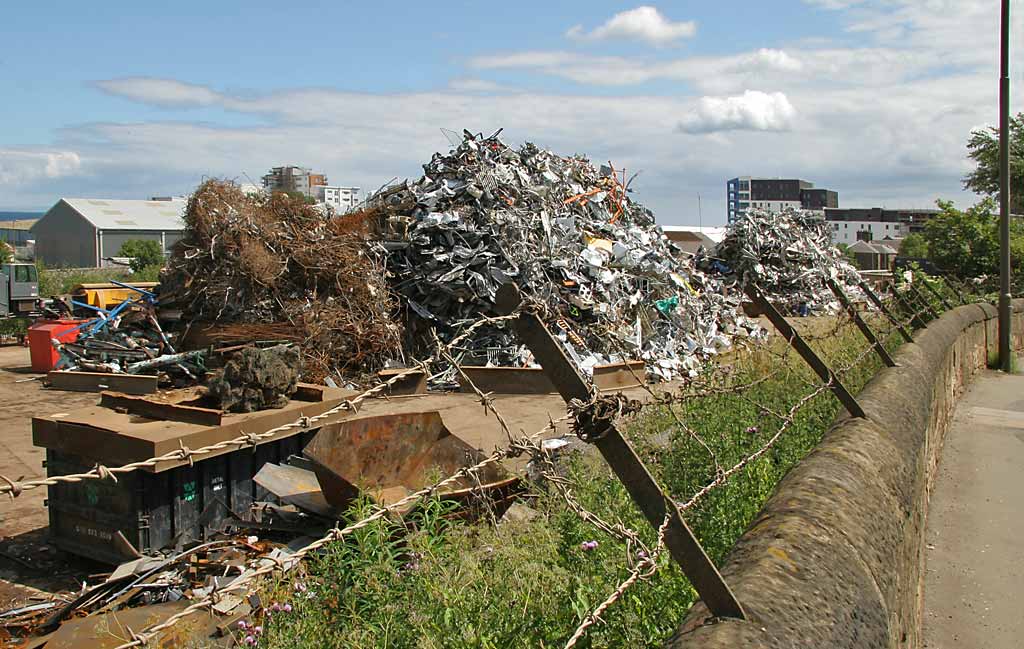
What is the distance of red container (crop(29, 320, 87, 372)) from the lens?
16641mm

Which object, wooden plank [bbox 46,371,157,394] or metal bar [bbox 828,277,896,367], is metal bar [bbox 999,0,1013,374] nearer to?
metal bar [bbox 828,277,896,367]

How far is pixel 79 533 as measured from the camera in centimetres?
587

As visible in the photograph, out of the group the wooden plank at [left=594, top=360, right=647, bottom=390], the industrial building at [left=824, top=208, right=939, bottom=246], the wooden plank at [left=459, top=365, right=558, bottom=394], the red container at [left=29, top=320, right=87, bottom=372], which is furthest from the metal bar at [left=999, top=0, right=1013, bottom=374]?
the industrial building at [left=824, top=208, right=939, bottom=246]

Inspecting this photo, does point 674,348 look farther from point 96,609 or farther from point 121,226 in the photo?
point 121,226

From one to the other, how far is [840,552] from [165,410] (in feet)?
15.8

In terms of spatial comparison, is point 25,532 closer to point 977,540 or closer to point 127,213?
point 977,540

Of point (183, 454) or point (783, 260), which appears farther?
point (783, 260)

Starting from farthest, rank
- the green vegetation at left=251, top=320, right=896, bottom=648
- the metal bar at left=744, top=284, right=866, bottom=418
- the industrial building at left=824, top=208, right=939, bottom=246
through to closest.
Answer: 1. the industrial building at left=824, top=208, right=939, bottom=246
2. the metal bar at left=744, top=284, right=866, bottom=418
3. the green vegetation at left=251, top=320, right=896, bottom=648

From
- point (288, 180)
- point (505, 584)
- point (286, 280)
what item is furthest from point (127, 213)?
point (505, 584)

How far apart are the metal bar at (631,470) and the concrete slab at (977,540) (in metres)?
3.37

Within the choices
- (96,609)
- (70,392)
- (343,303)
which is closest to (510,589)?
(96,609)

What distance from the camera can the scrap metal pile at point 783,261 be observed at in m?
27.1

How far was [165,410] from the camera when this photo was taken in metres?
6.01

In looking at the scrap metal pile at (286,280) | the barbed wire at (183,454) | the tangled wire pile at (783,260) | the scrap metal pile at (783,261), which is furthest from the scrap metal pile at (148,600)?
the scrap metal pile at (783,261)
